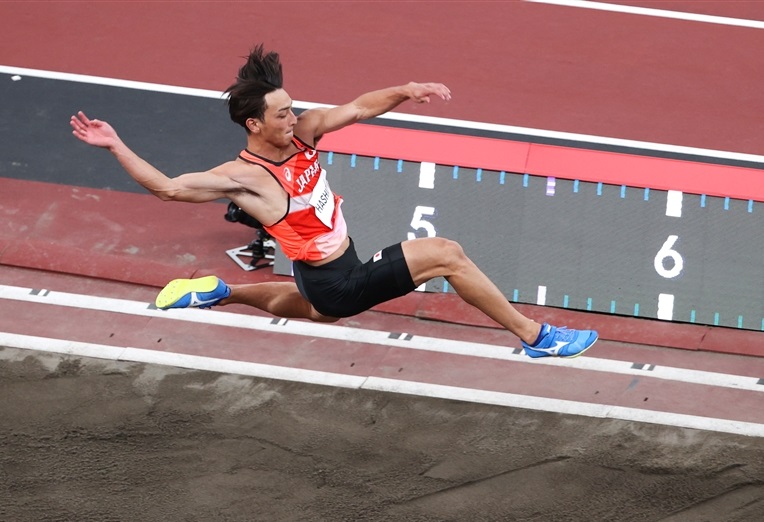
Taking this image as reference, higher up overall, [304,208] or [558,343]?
[304,208]

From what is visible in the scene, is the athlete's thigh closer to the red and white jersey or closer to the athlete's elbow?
the red and white jersey

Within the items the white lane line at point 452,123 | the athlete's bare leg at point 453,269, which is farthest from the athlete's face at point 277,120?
the white lane line at point 452,123

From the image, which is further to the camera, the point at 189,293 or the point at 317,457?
the point at 317,457

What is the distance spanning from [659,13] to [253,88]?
28.8 feet

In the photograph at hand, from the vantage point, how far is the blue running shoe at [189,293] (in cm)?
793

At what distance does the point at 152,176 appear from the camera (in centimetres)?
686

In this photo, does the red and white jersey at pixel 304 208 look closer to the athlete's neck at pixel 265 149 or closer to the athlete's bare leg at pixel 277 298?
the athlete's neck at pixel 265 149

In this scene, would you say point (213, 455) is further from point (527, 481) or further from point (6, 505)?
point (527, 481)

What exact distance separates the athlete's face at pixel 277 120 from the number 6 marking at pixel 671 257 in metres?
3.86

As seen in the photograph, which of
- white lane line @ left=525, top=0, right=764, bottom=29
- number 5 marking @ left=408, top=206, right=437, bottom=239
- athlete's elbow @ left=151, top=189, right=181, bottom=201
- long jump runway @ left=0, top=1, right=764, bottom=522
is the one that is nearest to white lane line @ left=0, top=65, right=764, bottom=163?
long jump runway @ left=0, top=1, right=764, bottom=522

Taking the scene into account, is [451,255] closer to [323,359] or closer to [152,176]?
[152,176]

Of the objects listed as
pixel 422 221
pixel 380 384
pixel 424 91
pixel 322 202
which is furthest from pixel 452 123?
pixel 322 202

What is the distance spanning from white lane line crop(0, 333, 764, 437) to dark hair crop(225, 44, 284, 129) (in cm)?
249

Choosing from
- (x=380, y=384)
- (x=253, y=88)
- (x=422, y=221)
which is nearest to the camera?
(x=253, y=88)
